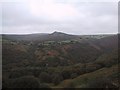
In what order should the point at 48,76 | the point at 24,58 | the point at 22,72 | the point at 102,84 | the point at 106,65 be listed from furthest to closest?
1. the point at 24,58
2. the point at 106,65
3. the point at 22,72
4. the point at 48,76
5. the point at 102,84

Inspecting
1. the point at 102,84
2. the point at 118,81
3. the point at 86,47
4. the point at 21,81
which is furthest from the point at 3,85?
the point at 86,47

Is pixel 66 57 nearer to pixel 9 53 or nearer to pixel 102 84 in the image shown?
pixel 9 53

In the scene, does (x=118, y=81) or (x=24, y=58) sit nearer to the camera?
(x=118, y=81)

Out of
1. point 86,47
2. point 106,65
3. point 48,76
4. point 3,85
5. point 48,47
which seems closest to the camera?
point 3,85

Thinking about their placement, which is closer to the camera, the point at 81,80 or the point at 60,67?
the point at 81,80

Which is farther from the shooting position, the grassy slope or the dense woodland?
the grassy slope

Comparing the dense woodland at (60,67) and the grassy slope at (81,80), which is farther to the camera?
the grassy slope at (81,80)

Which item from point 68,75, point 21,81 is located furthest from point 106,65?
point 21,81
